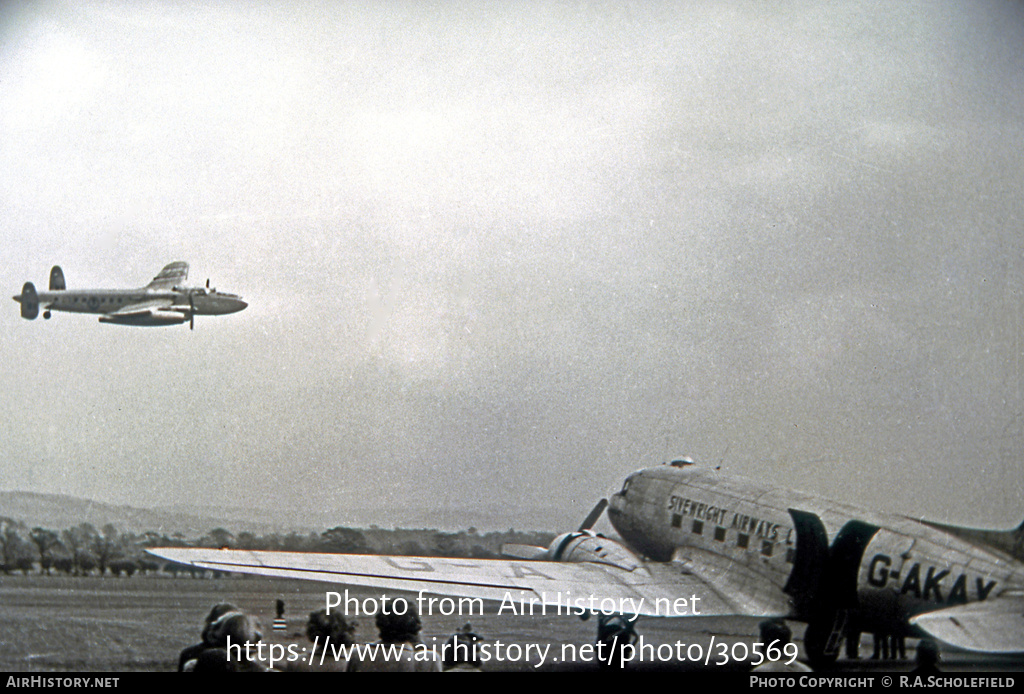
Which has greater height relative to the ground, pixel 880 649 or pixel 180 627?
pixel 180 627

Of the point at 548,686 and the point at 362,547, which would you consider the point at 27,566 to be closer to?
the point at 362,547

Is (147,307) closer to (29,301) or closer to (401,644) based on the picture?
(29,301)

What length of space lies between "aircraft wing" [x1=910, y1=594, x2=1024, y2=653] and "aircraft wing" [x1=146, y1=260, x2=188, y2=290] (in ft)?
→ 24.1

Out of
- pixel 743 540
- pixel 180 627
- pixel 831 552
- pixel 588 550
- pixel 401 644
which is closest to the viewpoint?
pixel 401 644

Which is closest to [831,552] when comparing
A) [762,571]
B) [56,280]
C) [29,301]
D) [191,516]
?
[762,571]

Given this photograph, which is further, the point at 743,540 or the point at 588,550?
the point at 588,550

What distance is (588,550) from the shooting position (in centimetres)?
840

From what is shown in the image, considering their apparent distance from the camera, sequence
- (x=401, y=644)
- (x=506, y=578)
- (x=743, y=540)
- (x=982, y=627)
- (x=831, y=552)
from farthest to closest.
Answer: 1. (x=743, y=540)
2. (x=831, y=552)
3. (x=506, y=578)
4. (x=982, y=627)
5. (x=401, y=644)

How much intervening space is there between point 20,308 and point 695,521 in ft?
24.4

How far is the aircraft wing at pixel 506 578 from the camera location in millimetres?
6473

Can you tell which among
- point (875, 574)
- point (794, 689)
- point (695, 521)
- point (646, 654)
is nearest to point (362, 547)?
point (646, 654)

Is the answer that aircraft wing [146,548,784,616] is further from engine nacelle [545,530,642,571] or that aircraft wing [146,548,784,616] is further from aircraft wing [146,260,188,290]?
aircraft wing [146,260,188,290]

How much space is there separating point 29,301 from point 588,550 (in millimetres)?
6322

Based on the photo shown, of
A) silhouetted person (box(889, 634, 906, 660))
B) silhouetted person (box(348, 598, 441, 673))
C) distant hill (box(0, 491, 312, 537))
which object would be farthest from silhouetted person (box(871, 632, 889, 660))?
distant hill (box(0, 491, 312, 537))
